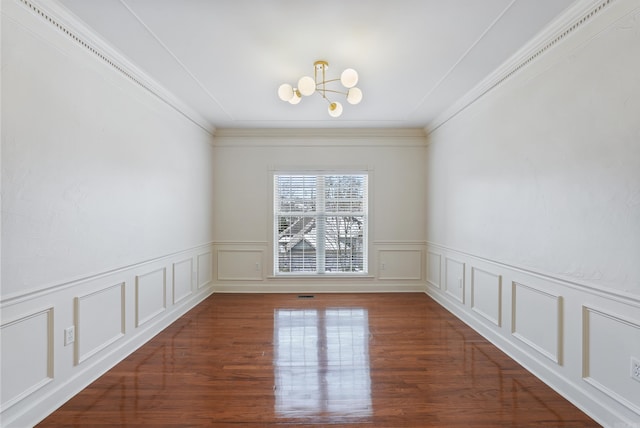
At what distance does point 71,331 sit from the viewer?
7.68 ft

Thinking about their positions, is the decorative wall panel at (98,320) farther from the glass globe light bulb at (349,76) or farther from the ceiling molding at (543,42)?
the ceiling molding at (543,42)

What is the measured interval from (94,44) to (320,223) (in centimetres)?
373

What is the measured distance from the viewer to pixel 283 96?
9.46ft

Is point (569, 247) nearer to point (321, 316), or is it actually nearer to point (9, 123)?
point (321, 316)

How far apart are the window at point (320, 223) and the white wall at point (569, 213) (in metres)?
2.13

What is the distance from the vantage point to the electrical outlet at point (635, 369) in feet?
6.02

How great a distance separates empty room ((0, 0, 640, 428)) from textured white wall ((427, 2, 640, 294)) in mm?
16

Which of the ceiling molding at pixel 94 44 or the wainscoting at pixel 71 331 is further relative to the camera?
the ceiling molding at pixel 94 44

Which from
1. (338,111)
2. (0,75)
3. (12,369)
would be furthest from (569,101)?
(12,369)

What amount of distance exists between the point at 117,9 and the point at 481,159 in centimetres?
349

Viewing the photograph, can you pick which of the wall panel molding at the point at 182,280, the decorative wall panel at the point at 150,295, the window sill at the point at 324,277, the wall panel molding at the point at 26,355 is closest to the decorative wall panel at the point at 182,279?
the wall panel molding at the point at 182,280

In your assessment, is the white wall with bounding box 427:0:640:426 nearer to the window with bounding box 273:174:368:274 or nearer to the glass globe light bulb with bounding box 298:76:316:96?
the glass globe light bulb with bounding box 298:76:316:96

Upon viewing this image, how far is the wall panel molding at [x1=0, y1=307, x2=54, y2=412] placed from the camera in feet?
6.12

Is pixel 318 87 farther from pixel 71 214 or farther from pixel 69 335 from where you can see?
pixel 69 335
